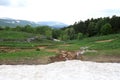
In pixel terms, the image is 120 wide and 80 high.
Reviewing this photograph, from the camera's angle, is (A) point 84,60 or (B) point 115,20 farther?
(B) point 115,20

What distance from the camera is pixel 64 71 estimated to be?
26734 mm

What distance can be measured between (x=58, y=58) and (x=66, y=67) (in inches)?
225

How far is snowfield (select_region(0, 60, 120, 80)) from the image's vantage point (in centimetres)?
A: 2428

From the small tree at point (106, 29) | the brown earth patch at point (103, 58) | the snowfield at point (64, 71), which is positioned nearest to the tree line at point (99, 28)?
the small tree at point (106, 29)

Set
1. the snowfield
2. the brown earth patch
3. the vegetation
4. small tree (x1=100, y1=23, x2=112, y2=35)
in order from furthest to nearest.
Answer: small tree (x1=100, y1=23, x2=112, y2=35)
the vegetation
the brown earth patch
the snowfield

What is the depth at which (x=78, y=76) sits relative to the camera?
80.7 feet

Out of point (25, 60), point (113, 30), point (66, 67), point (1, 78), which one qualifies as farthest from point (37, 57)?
point (113, 30)

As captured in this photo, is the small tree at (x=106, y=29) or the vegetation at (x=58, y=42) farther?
the small tree at (x=106, y=29)

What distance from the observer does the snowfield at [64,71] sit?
24.3 m

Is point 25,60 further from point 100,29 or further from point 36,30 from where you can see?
point 36,30

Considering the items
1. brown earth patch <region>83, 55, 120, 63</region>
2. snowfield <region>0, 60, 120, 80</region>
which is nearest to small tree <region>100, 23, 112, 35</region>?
brown earth patch <region>83, 55, 120, 63</region>

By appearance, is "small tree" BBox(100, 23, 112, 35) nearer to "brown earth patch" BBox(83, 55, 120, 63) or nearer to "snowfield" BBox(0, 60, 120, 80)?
"brown earth patch" BBox(83, 55, 120, 63)

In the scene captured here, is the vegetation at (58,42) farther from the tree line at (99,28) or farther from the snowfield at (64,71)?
the snowfield at (64,71)

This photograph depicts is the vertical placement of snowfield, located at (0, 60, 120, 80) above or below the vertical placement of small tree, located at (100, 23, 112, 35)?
below
